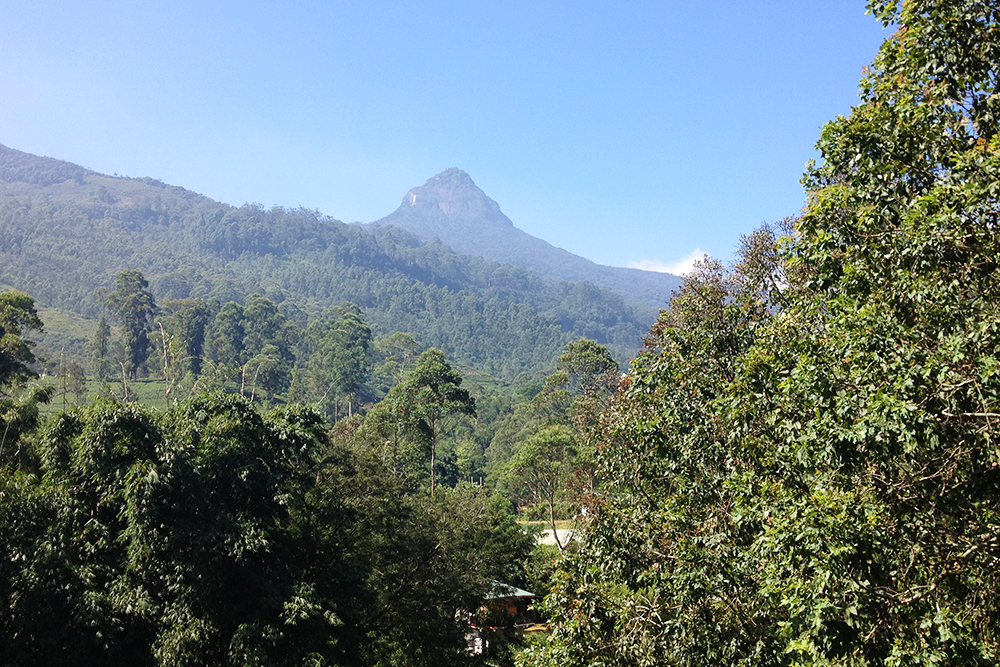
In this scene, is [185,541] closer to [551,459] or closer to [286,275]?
[551,459]

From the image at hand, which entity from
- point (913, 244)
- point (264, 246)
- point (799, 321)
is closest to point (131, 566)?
point (799, 321)

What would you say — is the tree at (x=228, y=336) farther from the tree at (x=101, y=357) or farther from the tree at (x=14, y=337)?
the tree at (x=14, y=337)

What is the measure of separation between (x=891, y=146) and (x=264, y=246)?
183m

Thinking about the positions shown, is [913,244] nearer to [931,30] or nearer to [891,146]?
[891,146]

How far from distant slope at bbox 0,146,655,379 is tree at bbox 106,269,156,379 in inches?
1405

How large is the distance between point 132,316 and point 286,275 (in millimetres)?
93555

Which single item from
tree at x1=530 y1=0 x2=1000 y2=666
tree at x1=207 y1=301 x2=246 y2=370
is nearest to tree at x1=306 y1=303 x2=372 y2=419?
tree at x1=207 y1=301 x2=246 y2=370

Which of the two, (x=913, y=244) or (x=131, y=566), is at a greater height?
(x=913, y=244)

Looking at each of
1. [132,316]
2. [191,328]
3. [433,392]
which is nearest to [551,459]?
[433,392]

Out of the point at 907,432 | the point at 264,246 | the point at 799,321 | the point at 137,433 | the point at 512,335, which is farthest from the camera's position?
the point at 264,246

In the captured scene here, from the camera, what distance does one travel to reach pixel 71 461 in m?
10.1

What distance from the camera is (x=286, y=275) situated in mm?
155750

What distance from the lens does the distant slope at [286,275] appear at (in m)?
116

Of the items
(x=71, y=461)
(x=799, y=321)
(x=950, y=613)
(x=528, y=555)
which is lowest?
(x=528, y=555)
